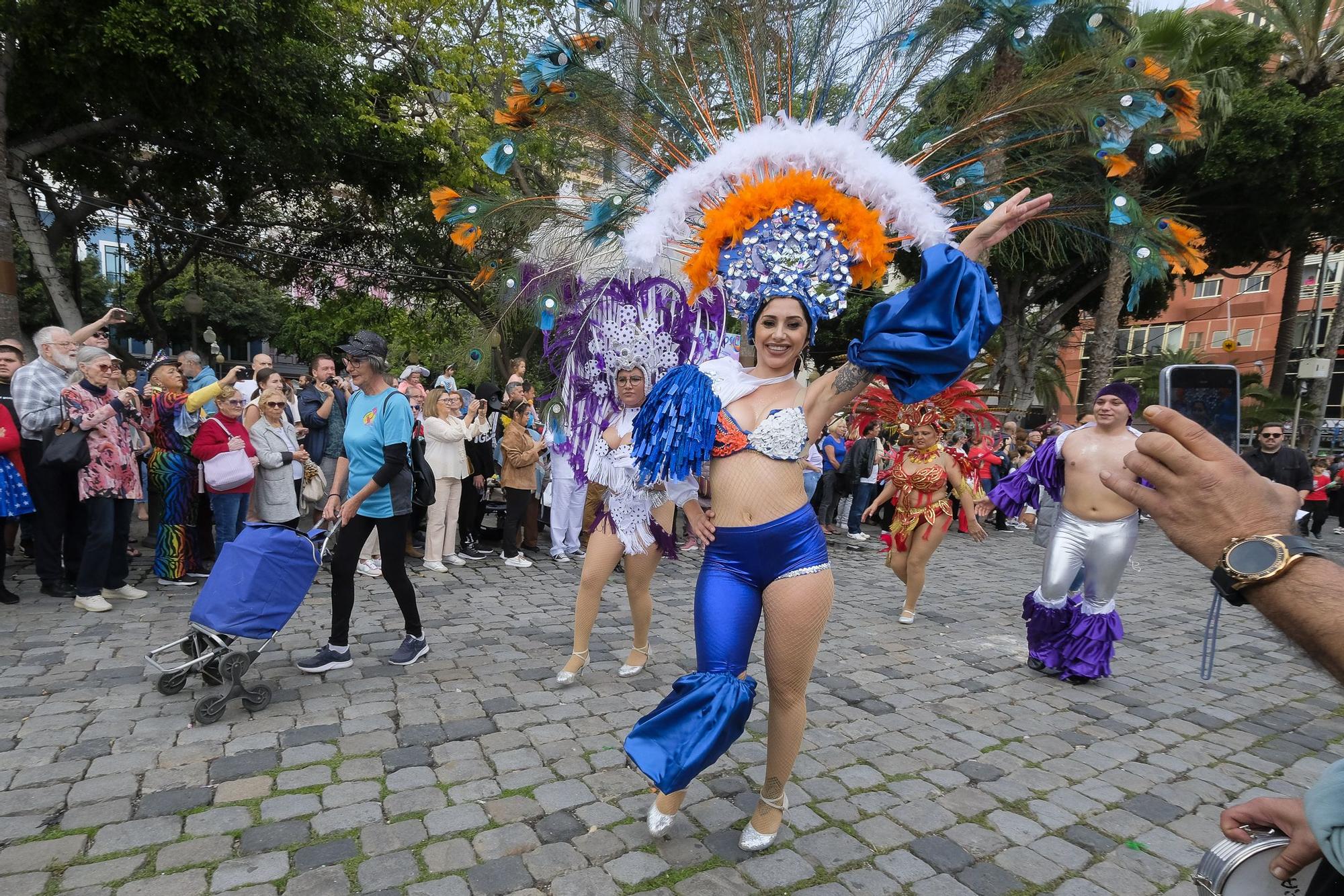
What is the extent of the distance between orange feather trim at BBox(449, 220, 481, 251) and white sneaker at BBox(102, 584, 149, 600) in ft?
13.3

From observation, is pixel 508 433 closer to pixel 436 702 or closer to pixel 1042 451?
pixel 436 702

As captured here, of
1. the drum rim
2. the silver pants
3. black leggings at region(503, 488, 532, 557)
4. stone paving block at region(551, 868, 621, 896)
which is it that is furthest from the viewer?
black leggings at region(503, 488, 532, 557)

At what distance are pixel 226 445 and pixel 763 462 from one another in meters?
5.07

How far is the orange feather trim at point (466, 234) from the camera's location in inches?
151

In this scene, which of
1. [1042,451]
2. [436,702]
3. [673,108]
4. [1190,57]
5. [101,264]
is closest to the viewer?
[673,108]

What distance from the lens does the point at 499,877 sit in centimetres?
244

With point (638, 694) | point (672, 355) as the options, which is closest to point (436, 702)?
point (638, 694)

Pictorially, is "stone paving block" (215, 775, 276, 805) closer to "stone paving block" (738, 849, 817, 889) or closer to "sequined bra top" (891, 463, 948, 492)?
"stone paving block" (738, 849, 817, 889)

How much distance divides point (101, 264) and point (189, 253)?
85.1 feet

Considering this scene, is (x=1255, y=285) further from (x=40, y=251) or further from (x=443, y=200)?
(x=40, y=251)

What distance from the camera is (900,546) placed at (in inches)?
241

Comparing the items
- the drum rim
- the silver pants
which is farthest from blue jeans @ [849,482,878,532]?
the drum rim

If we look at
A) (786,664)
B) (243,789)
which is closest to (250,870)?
(243,789)

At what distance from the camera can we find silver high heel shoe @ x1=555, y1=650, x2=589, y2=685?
4.18m
